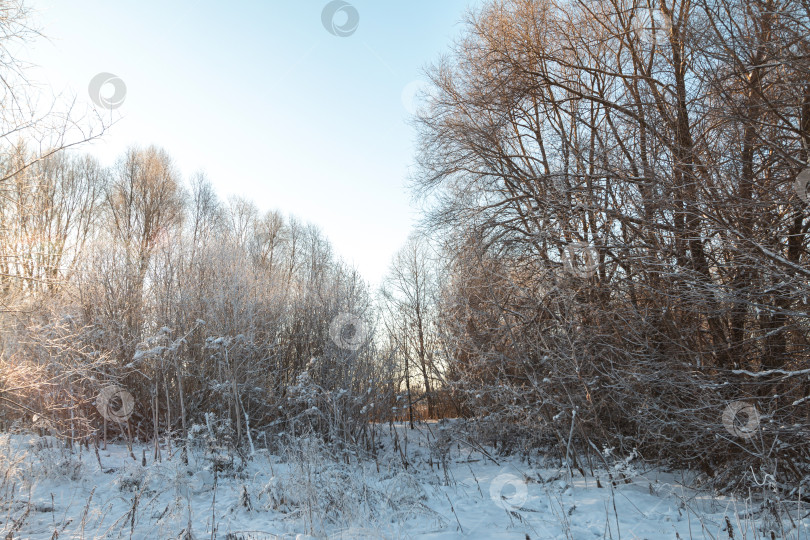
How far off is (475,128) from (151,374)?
28.7 ft

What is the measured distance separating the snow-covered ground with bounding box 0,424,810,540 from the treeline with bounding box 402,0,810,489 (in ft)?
2.30

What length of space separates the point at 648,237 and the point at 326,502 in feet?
17.6

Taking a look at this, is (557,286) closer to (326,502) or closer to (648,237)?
(648,237)

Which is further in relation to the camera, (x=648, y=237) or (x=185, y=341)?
(x=185, y=341)

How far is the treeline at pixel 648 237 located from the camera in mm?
4688

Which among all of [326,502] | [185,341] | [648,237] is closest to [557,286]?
[648,237]

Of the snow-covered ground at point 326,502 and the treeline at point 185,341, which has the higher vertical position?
the treeline at point 185,341

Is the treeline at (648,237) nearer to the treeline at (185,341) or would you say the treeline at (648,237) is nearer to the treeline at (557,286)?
the treeline at (557,286)

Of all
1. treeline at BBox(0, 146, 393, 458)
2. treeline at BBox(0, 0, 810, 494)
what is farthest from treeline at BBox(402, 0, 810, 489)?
treeline at BBox(0, 146, 393, 458)

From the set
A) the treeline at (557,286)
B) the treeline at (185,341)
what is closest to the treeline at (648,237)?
the treeline at (557,286)

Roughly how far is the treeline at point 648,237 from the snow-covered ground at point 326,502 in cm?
70

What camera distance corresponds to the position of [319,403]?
34.5ft

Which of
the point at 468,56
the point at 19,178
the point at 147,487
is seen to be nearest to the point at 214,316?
the point at 147,487

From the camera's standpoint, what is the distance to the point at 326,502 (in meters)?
5.95
